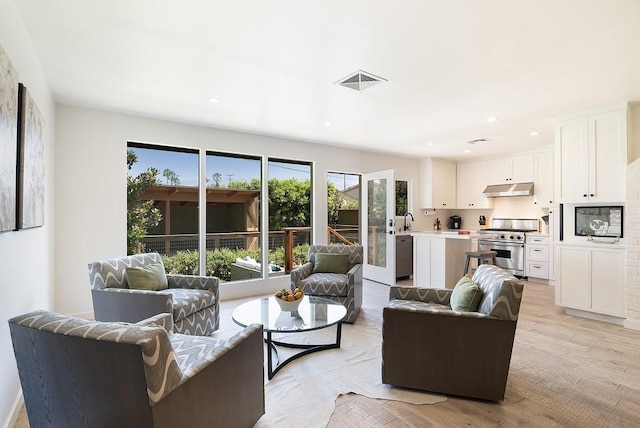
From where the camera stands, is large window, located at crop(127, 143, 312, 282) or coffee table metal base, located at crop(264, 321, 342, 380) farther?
large window, located at crop(127, 143, 312, 282)

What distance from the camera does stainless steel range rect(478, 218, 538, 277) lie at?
6.02 meters

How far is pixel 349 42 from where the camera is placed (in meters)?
2.28

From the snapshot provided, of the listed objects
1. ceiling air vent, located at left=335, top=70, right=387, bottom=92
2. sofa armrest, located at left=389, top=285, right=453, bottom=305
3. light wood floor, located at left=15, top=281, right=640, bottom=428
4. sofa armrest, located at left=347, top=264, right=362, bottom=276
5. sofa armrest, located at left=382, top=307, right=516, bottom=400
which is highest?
ceiling air vent, located at left=335, top=70, right=387, bottom=92

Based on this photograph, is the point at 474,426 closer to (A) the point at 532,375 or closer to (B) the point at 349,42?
(A) the point at 532,375

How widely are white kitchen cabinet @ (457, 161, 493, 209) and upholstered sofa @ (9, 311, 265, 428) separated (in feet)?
22.3

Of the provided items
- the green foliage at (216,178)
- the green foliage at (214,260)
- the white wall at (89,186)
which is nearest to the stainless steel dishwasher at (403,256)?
the green foliage at (214,260)

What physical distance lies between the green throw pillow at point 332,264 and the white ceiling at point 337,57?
174 cm

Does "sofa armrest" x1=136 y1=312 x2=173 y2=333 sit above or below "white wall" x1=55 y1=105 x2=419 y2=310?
below

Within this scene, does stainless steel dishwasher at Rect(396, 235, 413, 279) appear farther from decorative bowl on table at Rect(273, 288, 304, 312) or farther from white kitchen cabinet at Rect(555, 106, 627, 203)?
decorative bowl on table at Rect(273, 288, 304, 312)

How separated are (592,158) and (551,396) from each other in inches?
113

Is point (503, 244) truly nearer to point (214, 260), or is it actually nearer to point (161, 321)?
point (214, 260)

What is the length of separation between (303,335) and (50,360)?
236 cm

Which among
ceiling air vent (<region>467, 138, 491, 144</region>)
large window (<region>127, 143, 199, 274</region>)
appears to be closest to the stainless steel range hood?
ceiling air vent (<region>467, 138, 491, 144</region>)

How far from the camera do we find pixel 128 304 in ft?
8.79
